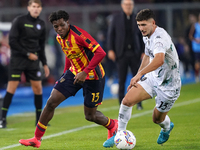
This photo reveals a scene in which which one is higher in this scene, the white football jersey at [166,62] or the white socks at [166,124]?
the white football jersey at [166,62]

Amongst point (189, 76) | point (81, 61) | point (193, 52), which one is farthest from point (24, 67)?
point (189, 76)

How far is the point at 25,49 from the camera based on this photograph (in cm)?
797

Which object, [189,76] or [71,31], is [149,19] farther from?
[189,76]

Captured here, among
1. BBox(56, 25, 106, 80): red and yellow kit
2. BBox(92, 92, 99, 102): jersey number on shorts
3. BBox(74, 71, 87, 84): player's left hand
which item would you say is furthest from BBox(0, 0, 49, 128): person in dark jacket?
BBox(74, 71, 87, 84): player's left hand

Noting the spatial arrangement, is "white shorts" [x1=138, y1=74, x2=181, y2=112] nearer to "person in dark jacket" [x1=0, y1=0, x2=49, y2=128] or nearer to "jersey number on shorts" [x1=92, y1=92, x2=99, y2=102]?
"jersey number on shorts" [x1=92, y1=92, x2=99, y2=102]

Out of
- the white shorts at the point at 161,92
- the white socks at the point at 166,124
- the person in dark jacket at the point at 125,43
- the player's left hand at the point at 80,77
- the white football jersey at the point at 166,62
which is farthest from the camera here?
the person in dark jacket at the point at 125,43

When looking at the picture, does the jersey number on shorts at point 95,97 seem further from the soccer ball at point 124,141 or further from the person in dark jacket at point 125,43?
the person in dark jacket at point 125,43

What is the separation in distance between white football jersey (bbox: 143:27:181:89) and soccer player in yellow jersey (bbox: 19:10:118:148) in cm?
73

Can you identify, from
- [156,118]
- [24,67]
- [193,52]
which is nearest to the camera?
[156,118]

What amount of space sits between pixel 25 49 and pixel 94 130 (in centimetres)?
208

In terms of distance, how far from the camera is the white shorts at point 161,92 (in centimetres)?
552

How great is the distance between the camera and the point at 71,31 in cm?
580

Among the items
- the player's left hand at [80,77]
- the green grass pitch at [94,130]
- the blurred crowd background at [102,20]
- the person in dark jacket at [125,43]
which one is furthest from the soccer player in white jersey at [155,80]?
the blurred crowd background at [102,20]

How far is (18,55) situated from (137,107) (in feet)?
11.5
